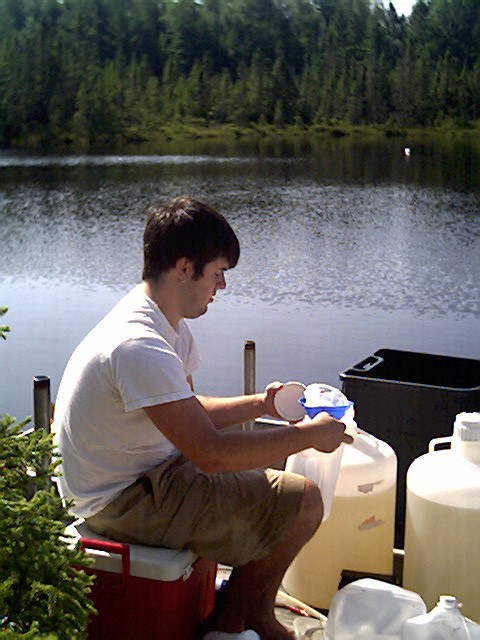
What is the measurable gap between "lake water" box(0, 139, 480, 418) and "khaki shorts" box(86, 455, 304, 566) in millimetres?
7819

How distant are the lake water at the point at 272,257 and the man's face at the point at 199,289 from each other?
7.81m

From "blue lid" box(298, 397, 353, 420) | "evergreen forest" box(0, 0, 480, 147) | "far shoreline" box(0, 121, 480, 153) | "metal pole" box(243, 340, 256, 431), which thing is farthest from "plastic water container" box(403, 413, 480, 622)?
"far shoreline" box(0, 121, 480, 153)

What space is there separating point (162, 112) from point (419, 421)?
37.4m

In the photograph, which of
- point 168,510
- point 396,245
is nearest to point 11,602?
point 168,510

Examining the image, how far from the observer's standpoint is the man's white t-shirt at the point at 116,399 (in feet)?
6.15

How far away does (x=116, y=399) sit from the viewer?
76.1 inches

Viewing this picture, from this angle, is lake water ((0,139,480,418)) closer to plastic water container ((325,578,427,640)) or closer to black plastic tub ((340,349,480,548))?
black plastic tub ((340,349,480,548))

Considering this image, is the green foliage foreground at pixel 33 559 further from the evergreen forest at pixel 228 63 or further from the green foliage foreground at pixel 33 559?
the evergreen forest at pixel 228 63

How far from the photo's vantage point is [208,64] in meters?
39.7

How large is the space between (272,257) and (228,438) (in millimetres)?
19399

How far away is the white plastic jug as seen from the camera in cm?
194

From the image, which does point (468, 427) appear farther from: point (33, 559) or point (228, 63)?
point (228, 63)

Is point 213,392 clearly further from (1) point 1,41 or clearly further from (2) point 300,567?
(1) point 1,41

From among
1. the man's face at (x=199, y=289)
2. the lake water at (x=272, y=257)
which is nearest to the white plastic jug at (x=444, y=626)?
the man's face at (x=199, y=289)
